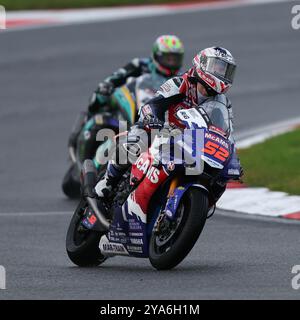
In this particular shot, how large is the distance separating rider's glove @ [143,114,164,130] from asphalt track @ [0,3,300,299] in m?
1.01

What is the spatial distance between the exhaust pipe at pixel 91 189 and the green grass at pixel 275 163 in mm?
3031

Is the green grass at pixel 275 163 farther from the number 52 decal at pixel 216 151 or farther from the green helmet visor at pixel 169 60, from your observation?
the number 52 decal at pixel 216 151

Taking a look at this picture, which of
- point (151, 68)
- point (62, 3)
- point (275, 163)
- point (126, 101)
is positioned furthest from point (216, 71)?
point (62, 3)

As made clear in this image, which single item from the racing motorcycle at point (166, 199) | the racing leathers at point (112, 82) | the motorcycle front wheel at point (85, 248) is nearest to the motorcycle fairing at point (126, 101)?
the racing leathers at point (112, 82)

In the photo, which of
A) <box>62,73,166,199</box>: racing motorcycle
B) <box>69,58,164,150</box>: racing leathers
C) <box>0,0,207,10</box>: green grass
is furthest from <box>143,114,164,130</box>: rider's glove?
<box>0,0,207,10</box>: green grass

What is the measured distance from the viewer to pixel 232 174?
335 inches

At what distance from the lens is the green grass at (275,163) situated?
1278cm

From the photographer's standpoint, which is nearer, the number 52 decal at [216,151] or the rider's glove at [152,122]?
the number 52 decal at [216,151]

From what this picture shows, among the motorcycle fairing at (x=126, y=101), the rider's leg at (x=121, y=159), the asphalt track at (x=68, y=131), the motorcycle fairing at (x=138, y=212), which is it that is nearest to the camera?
the asphalt track at (x=68, y=131)

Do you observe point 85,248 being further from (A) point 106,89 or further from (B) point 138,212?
(A) point 106,89

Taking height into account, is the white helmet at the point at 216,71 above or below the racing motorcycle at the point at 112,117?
above

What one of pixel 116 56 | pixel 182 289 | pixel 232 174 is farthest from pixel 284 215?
pixel 116 56

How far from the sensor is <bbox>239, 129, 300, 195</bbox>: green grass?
41.9 feet

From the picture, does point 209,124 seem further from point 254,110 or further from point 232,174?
point 254,110
